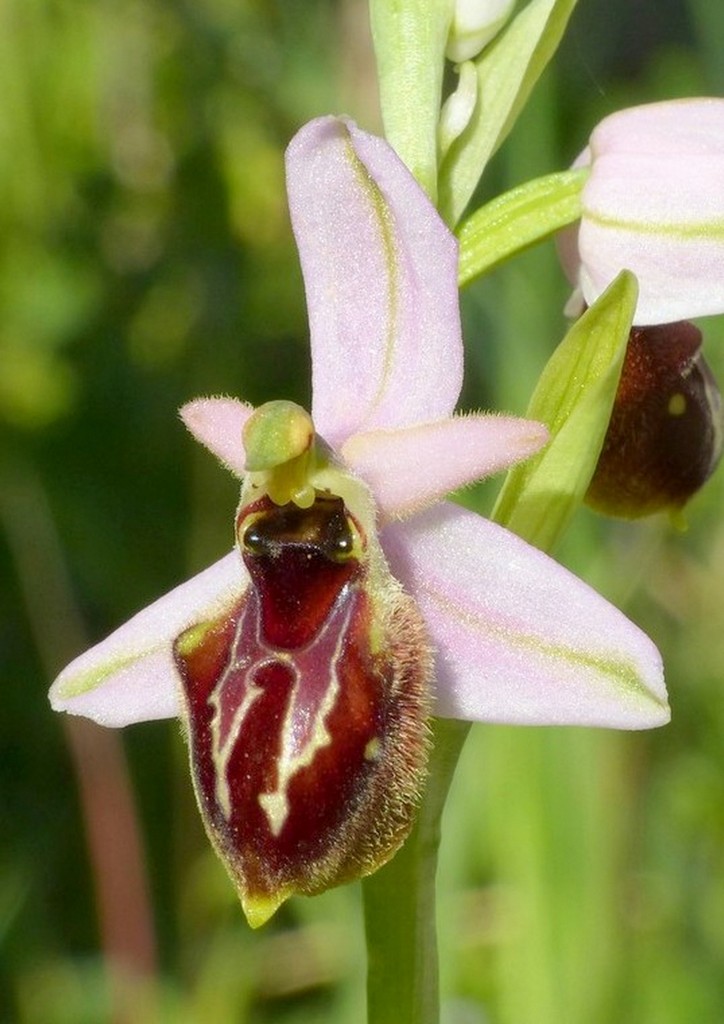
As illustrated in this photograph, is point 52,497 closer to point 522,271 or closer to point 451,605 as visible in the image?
point 522,271

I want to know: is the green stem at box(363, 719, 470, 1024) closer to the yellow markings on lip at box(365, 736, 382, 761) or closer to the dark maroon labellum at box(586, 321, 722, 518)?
the yellow markings on lip at box(365, 736, 382, 761)

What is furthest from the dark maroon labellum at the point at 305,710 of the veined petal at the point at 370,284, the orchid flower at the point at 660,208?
the orchid flower at the point at 660,208

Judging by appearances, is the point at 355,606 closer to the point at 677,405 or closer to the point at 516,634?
the point at 516,634

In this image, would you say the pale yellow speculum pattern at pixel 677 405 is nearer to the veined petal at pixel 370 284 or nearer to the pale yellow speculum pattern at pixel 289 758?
the veined petal at pixel 370 284

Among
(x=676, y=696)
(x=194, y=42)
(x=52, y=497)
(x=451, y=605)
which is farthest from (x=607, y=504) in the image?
(x=194, y=42)

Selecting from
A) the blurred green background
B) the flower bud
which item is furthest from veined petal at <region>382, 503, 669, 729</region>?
the blurred green background

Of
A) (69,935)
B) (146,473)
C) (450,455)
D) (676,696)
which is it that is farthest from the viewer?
(146,473)
